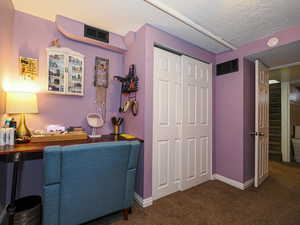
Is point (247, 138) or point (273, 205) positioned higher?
point (247, 138)

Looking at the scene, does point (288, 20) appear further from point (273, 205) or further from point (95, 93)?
point (95, 93)

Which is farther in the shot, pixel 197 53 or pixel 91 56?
pixel 197 53

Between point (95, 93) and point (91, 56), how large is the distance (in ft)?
1.79

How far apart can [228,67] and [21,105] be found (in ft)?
10.0

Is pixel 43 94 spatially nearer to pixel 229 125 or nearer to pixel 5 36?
pixel 5 36

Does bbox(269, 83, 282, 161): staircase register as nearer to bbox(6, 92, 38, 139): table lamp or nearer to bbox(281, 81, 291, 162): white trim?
bbox(281, 81, 291, 162): white trim

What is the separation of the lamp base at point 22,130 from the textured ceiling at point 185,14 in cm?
132

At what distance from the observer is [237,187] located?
7.97ft

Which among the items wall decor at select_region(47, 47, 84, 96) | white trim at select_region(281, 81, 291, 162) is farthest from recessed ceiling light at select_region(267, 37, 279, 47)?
wall decor at select_region(47, 47, 84, 96)

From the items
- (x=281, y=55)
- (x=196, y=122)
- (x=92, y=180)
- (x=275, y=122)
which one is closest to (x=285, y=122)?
(x=275, y=122)

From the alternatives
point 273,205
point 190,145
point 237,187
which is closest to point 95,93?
point 190,145

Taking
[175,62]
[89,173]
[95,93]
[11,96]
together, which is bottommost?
[89,173]

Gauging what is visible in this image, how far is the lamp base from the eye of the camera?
1.58 m

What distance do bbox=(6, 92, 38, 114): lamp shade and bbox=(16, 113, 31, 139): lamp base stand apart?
6.7 inches
